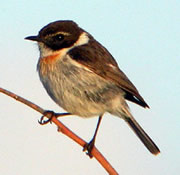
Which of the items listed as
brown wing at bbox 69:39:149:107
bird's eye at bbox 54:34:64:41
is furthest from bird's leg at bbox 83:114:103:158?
bird's eye at bbox 54:34:64:41

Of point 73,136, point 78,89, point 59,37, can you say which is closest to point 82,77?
point 78,89

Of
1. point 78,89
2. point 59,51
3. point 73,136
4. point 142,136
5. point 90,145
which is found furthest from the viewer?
point 142,136

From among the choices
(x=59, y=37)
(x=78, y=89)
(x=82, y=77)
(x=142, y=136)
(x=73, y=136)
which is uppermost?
(x=59, y=37)

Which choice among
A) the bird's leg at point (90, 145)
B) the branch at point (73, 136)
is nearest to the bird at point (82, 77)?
the bird's leg at point (90, 145)

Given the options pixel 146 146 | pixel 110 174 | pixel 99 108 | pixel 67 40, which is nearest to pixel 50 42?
pixel 67 40

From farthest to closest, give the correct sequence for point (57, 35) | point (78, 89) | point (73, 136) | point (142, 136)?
point (142, 136) < point (57, 35) < point (78, 89) < point (73, 136)

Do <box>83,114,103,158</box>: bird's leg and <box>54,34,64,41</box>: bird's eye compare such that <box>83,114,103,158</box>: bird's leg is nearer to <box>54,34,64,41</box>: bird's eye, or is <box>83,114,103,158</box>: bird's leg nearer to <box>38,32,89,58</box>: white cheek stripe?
<box>38,32,89,58</box>: white cheek stripe

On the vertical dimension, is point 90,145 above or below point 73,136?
below

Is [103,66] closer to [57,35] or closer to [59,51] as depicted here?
[59,51]

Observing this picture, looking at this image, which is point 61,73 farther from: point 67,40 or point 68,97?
point 67,40
